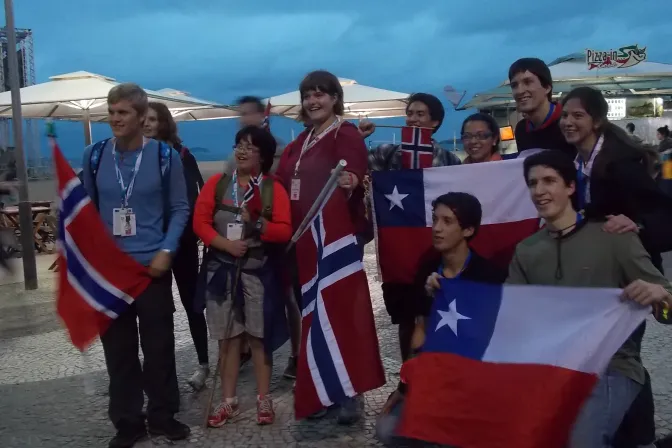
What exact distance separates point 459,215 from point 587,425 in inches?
46.2

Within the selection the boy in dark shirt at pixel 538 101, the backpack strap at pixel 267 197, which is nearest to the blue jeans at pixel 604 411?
the boy in dark shirt at pixel 538 101

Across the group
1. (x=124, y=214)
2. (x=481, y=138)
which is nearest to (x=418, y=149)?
(x=481, y=138)

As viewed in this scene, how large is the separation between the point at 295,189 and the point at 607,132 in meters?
1.79

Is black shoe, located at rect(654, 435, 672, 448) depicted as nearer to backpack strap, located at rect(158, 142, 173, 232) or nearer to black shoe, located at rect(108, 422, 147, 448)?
black shoe, located at rect(108, 422, 147, 448)

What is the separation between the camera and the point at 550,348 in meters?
2.67

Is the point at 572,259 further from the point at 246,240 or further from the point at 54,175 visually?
the point at 54,175

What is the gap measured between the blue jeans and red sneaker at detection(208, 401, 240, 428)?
7.24ft

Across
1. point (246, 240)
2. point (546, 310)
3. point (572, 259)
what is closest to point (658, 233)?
point (572, 259)

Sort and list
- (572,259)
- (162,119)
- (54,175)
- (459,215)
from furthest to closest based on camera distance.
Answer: (162,119)
(54,175)
(459,215)
(572,259)

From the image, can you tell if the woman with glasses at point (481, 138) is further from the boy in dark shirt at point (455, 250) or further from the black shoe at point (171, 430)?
the black shoe at point (171, 430)

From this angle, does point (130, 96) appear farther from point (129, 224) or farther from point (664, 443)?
point (664, 443)

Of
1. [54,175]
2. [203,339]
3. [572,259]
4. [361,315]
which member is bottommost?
[203,339]

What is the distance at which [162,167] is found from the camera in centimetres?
383

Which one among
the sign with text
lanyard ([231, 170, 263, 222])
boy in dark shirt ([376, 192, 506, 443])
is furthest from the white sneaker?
the sign with text
